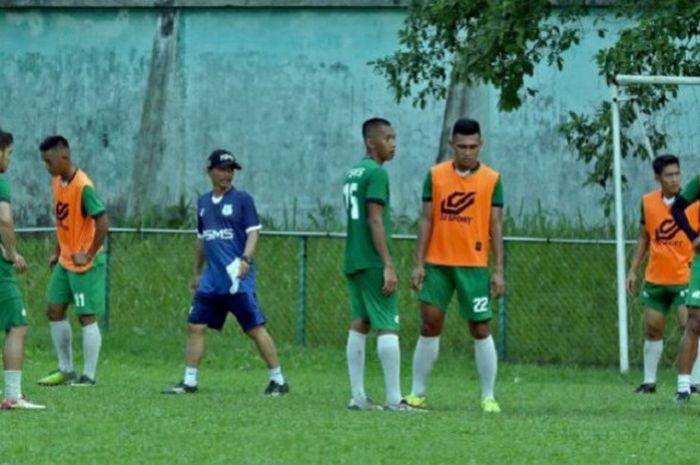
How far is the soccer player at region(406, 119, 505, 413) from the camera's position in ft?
50.3

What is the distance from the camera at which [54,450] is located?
41.1ft

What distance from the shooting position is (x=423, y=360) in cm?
1576

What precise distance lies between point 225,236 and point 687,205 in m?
3.82

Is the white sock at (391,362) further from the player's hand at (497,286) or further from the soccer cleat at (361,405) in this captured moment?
the player's hand at (497,286)

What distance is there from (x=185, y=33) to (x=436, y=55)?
885 cm

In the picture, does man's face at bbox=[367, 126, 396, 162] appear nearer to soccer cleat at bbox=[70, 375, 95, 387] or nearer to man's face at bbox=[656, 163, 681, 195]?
man's face at bbox=[656, 163, 681, 195]

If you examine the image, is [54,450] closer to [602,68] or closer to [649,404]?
[649,404]

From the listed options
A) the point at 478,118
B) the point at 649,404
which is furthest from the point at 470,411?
the point at 478,118

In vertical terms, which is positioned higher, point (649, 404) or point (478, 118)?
point (478, 118)

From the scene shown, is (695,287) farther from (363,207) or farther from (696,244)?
(363,207)

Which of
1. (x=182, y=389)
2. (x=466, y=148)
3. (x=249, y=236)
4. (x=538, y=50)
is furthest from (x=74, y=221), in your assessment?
(x=538, y=50)

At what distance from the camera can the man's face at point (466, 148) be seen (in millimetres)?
15289

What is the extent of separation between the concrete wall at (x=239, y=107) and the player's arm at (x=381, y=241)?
14.0 meters

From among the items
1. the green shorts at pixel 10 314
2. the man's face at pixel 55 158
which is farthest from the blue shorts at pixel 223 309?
the green shorts at pixel 10 314
